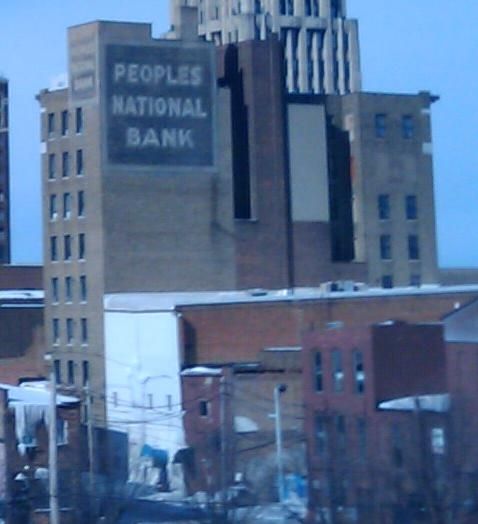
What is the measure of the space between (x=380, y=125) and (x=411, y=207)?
4.44m

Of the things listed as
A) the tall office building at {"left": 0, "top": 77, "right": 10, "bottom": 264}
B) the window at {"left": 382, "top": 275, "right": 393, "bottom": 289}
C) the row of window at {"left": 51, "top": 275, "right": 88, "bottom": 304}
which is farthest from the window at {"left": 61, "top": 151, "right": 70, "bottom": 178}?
the tall office building at {"left": 0, "top": 77, "right": 10, "bottom": 264}

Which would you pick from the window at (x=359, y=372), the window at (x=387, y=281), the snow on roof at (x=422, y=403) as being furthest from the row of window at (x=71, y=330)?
the snow on roof at (x=422, y=403)

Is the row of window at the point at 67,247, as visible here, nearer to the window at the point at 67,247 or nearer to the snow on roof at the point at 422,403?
the window at the point at 67,247

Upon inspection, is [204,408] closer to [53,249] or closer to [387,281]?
[53,249]

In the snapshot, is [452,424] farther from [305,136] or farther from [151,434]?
[305,136]

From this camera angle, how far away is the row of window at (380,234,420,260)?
257 feet

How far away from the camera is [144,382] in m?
64.2

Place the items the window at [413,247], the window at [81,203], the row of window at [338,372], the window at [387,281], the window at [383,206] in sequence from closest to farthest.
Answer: the row of window at [338,372] < the window at [81,203] < the window at [387,281] < the window at [383,206] < the window at [413,247]

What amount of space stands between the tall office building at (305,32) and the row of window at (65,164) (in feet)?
147

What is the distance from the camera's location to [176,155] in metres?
70.9

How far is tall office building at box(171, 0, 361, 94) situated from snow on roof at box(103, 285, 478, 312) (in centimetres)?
4822

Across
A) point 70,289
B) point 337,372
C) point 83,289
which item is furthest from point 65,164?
point 337,372

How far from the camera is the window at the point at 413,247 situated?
79.1m

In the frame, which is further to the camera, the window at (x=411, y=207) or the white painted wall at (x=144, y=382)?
the window at (x=411, y=207)
